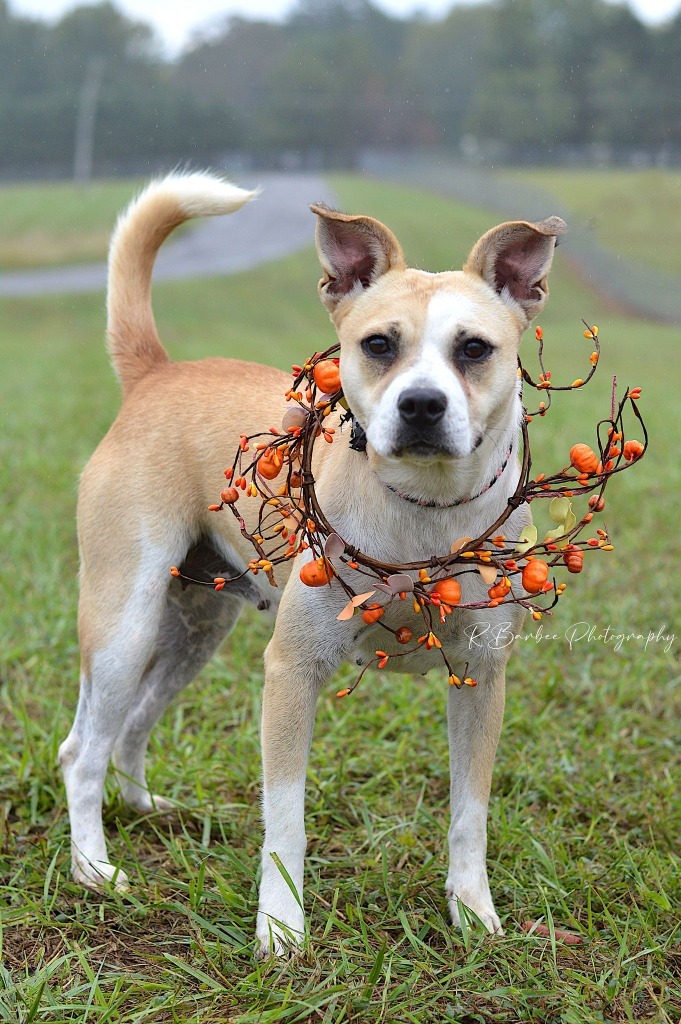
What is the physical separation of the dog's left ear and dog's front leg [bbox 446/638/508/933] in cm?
93

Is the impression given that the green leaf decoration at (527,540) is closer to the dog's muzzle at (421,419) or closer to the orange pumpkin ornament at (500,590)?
the orange pumpkin ornament at (500,590)

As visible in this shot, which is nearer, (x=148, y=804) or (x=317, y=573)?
(x=317, y=573)

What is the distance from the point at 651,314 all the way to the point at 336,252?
5934mm

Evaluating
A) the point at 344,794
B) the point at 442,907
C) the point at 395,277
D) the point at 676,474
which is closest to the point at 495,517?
the point at 395,277

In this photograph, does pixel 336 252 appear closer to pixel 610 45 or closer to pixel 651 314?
pixel 651 314

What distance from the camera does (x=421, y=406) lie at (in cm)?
219

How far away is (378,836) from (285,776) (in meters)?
0.67

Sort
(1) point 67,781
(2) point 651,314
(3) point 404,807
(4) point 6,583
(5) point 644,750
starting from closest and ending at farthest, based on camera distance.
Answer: (1) point 67,781 < (3) point 404,807 < (5) point 644,750 < (4) point 6,583 < (2) point 651,314

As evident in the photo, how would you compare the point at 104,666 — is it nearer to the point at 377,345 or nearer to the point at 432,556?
the point at 432,556

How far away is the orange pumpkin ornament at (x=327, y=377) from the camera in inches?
97.3

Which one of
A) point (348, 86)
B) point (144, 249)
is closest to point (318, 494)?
point (144, 249)

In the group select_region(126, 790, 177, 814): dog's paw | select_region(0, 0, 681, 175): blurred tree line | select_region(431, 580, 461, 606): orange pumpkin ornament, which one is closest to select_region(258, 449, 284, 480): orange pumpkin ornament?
select_region(431, 580, 461, 606): orange pumpkin ornament

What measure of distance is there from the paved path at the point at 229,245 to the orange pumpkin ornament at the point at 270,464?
4.14 m

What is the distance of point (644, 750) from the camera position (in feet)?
12.5
